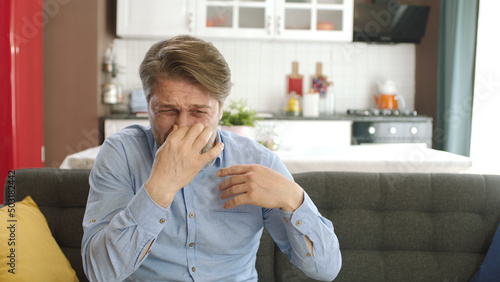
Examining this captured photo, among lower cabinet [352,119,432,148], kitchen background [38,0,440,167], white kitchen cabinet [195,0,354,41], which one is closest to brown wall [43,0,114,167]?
kitchen background [38,0,440,167]

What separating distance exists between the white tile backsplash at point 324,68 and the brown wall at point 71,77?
127 cm

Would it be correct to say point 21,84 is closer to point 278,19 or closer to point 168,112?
point 278,19

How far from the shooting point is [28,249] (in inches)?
54.2

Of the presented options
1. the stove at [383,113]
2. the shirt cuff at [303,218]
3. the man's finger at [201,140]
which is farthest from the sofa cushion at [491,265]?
the stove at [383,113]

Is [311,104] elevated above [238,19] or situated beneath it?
situated beneath

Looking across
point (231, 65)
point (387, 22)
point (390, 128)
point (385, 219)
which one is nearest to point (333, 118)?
point (390, 128)

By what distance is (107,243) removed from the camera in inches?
41.2

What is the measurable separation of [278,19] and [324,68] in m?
0.77

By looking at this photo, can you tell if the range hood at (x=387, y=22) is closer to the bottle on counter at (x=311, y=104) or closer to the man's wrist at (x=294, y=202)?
the bottle on counter at (x=311, y=104)

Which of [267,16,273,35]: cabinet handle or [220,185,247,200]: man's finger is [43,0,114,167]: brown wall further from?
[220,185,247,200]: man's finger

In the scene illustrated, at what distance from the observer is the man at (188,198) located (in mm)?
1053

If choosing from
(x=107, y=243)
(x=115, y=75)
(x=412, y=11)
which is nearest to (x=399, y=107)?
(x=412, y=11)

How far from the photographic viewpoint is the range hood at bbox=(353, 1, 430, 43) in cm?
442

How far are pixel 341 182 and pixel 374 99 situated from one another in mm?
3347
